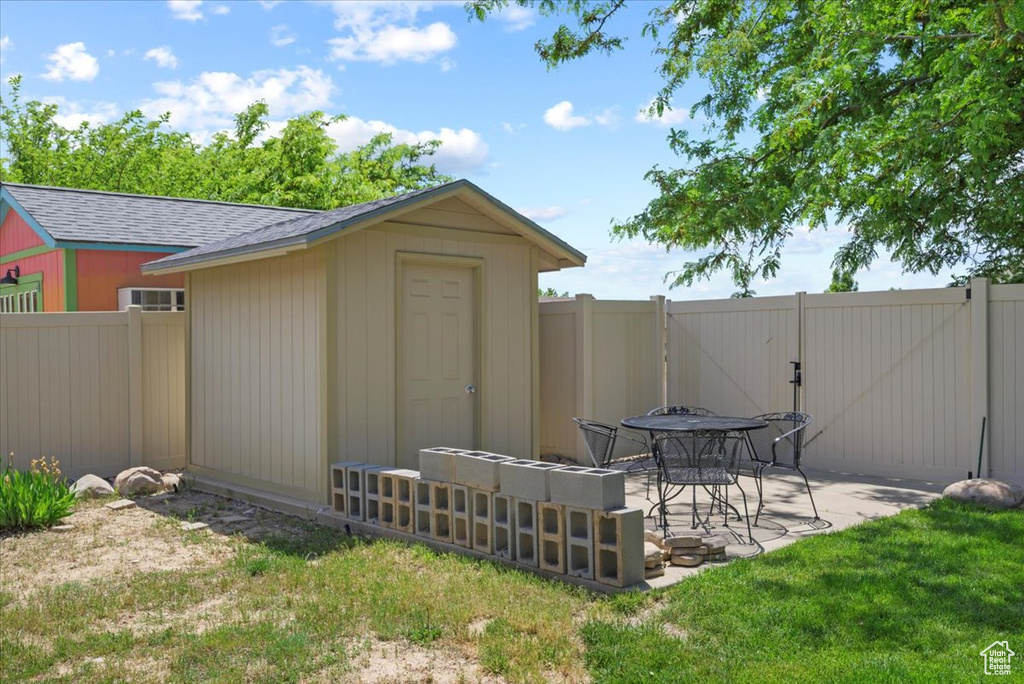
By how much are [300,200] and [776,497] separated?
20995mm

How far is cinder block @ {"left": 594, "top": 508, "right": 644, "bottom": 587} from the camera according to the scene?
16.4 feet

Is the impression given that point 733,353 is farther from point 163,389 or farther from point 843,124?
point 163,389

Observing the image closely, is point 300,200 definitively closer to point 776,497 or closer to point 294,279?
point 294,279

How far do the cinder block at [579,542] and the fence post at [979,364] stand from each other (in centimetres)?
498

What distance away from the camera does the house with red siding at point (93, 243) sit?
11414 mm

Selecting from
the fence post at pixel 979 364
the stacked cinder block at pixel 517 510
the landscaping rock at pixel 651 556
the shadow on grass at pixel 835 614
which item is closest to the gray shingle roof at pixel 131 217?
the stacked cinder block at pixel 517 510

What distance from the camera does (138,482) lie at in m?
8.38

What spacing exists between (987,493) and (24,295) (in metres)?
13.3

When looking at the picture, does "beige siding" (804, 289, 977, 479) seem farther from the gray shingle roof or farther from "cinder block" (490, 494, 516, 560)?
the gray shingle roof

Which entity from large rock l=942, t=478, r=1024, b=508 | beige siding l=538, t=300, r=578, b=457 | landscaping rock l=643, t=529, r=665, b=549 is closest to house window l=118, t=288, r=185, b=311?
beige siding l=538, t=300, r=578, b=457

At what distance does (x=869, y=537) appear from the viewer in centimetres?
614

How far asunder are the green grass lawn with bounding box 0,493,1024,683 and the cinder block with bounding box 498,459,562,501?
52cm

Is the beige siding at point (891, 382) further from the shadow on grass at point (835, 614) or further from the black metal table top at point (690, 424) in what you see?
the black metal table top at point (690, 424)

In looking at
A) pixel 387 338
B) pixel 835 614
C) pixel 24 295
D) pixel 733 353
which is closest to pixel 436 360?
pixel 387 338
